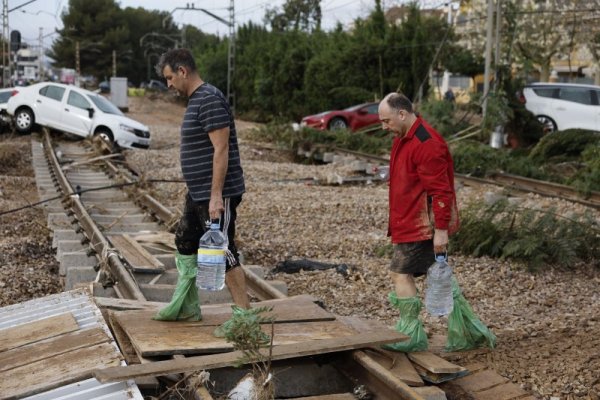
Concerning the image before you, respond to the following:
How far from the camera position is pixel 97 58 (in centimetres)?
8775

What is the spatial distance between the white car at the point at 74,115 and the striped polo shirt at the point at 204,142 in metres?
17.0

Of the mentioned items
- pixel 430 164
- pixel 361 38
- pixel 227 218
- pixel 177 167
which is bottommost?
pixel 177 167

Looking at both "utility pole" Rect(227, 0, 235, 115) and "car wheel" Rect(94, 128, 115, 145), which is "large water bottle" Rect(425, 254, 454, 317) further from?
"utility pole" Rect(227, 0, 235, 115)

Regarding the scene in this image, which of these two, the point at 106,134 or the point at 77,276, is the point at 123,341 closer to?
the point at 77,276

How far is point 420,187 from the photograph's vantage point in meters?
4.82

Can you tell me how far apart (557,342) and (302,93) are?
1488 inches

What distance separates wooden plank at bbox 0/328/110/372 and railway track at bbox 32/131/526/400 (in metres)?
1.01

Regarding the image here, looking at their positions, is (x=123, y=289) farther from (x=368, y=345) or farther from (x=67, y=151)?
(x=67, y=151)

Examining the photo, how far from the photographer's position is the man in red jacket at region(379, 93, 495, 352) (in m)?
4.70

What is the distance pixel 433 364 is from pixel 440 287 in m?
0.52

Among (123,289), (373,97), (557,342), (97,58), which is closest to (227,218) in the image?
(123,289)

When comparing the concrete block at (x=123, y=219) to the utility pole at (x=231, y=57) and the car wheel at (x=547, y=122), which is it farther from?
the utility pole at (x=231, y=57)

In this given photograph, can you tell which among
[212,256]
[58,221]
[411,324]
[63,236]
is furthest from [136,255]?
[411,324]

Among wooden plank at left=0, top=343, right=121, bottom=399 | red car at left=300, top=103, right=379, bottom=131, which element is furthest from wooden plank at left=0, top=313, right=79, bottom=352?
red car at left=300, top=103, right=379, bottom=131
